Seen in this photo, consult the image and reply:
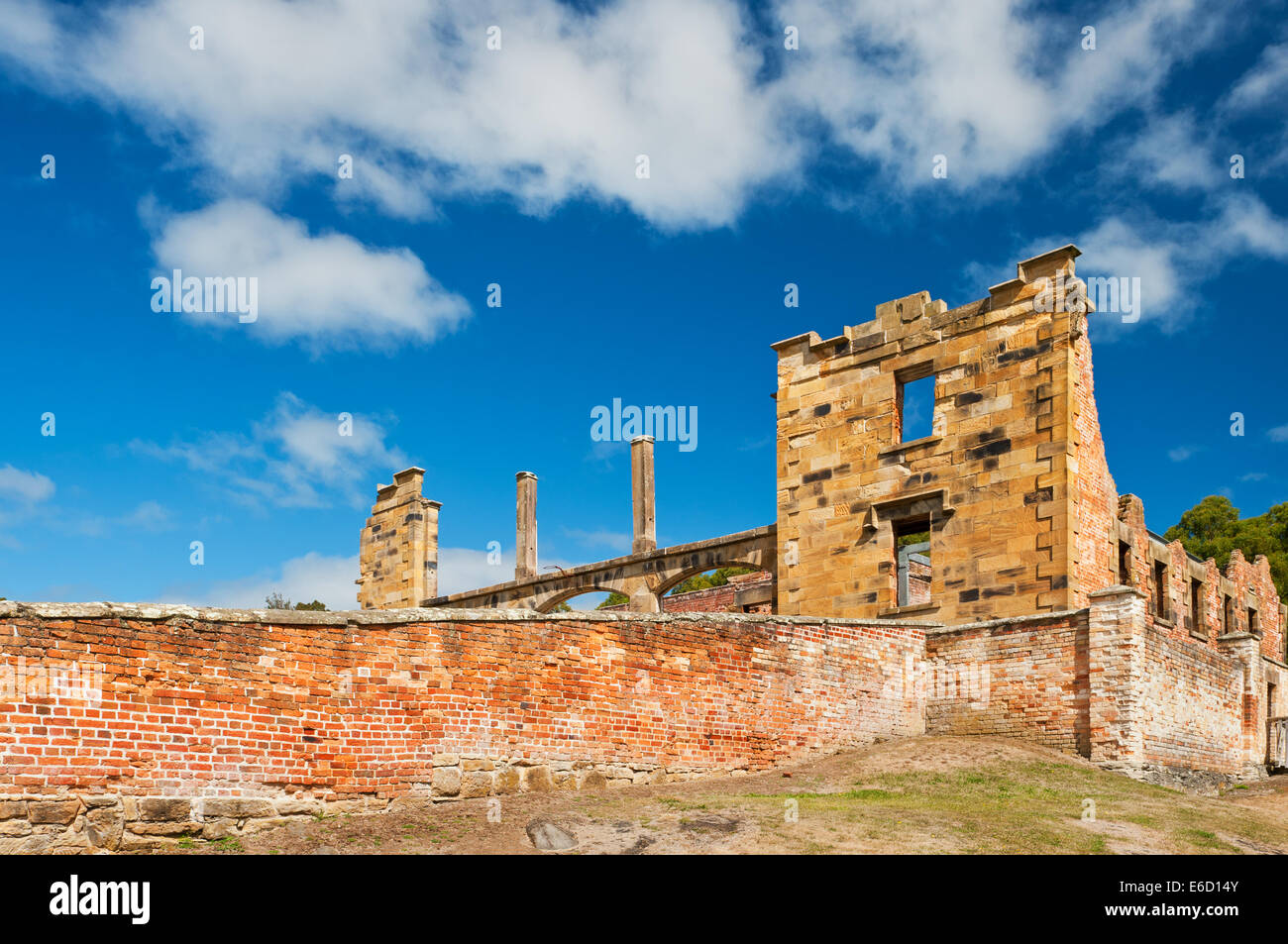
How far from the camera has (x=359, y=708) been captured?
1123 cm

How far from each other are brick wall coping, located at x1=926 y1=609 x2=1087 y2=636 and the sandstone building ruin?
5 cm

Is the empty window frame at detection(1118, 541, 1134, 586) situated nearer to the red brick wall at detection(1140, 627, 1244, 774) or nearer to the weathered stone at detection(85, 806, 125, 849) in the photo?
the red brick wall at detection(1140, 627, 1244, 774)

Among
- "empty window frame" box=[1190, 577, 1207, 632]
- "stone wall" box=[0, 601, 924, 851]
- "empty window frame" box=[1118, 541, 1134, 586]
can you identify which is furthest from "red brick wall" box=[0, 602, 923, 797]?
"empty window frame" box=[1190, 577, 1207, 632]

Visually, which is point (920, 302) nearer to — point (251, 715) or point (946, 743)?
point (946, 743)

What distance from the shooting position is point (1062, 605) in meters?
18.6

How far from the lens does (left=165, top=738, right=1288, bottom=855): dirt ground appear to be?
402 inches

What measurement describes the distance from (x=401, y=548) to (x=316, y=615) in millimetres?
22504

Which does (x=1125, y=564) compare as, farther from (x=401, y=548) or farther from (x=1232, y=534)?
(x=1232, y=534)

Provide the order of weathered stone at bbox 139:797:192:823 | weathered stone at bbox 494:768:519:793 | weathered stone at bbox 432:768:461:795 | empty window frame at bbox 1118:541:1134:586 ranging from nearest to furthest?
weathered stone at bbox 139:797:192:823, weathered stone at bbox 432:768:461:795, weathered stone at bbox 494:768:519:793, empty window frame at bbox 1118:541:1134:586

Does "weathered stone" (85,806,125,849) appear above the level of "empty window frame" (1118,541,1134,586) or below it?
below

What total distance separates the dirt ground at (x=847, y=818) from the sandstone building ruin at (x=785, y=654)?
48 cm

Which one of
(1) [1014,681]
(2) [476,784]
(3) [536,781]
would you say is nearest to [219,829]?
(2) [476,784]
